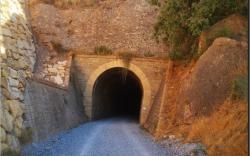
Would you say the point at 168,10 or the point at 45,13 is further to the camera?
the point at 45,13

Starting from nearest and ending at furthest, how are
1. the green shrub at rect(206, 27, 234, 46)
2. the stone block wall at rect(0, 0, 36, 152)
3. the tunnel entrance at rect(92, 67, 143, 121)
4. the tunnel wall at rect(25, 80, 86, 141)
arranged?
1. the stone block wall at rect(0, 0, 36, 152)
2. the tunnel wall at rect(25, 80, 86, 141)
3. the green shrub at rect(206, 27, 234, 46)
4. the tunnel entrance at rect(92, 67, 143, 121)

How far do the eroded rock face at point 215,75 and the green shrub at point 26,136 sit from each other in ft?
19.0

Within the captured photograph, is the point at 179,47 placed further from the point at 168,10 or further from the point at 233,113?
the point at 233,113

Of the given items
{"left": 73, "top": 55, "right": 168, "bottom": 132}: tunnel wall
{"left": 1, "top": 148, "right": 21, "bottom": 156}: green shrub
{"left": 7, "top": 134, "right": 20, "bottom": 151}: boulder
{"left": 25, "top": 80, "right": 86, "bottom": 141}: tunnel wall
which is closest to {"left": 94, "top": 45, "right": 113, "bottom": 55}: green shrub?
{"left": 73, "top": 55, "right": 168, "bottom": 132}: tunnel wall

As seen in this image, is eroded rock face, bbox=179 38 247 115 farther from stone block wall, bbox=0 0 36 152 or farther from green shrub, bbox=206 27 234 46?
stone block wall, bbox=0 0 36 152

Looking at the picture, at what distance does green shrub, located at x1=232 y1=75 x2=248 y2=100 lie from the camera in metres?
11.2

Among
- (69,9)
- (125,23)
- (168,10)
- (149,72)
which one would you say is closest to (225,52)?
(168,10)

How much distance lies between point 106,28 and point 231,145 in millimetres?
14508

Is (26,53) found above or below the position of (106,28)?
below

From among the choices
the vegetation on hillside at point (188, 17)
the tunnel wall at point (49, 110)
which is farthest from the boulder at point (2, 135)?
the vegetation on hillside at point (188, 17)

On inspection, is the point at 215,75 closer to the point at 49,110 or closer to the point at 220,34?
the point at 220,34

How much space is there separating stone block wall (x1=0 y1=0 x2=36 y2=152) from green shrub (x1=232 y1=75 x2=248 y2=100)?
6.72 m

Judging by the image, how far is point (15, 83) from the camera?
11.5 m

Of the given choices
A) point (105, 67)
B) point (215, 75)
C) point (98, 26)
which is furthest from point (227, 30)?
point (98, 26)
